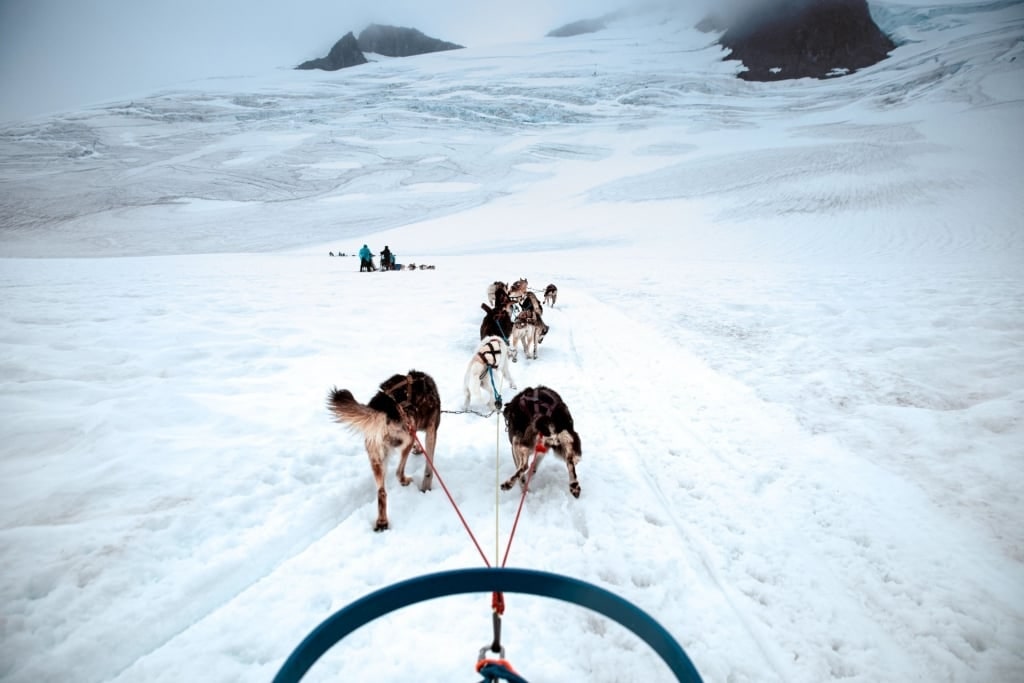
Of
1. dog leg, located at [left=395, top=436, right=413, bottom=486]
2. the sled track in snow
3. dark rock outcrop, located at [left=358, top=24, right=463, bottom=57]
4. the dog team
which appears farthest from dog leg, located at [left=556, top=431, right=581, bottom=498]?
dark rock outcrop, located at [left=358, top=24, right=463, bottom=57]

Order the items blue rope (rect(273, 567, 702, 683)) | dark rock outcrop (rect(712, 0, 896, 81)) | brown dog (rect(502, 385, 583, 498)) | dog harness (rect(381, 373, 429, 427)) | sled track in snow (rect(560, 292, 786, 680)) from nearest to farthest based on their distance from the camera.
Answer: blue rope (rect(273, 567, 702, 683)), sled track in snow (rect(560, 292, 786, 680)), dog harness (rect(381, 373, 429, 427)), brown dog (rect(502, 385, 583, 498)), dark rock outcrop (rect(712, 0, 896, 81))

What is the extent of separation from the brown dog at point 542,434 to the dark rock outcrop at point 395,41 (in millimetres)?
119133

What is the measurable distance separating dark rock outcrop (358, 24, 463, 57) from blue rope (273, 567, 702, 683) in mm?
120732

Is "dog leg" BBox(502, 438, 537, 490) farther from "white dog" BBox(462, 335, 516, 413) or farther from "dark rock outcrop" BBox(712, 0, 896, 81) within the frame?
"dark rock outcrop" BBox(712, 0, 896, 81)

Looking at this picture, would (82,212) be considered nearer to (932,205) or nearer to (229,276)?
(229,276)

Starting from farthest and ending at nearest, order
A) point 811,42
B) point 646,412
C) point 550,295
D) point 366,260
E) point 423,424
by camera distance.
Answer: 1. point 811,42
2. point 366,260
3. point 550,295
4. point 646,412
5. point 423,424

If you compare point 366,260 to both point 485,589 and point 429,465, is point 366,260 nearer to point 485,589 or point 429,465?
point 429,465

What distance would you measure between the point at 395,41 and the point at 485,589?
125 metres

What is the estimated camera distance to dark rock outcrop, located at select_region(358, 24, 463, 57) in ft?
324

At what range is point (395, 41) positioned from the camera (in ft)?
327

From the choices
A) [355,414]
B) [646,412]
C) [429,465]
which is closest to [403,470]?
[429,465]

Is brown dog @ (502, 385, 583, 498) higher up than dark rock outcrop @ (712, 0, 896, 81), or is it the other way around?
dark rock outcrop @ (712, 0, 896, 81)

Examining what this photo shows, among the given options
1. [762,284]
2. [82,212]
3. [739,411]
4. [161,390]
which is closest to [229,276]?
[161,390]

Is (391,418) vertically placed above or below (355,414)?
below
